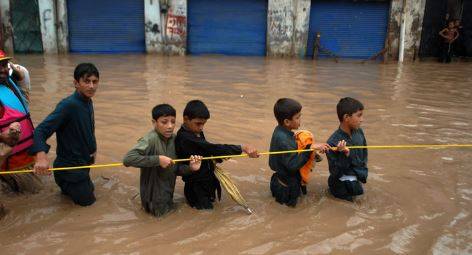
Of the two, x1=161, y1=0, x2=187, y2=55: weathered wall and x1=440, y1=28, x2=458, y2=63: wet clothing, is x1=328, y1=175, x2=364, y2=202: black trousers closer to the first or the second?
x1=161, y1=0, x2=187, y2=55: weathered wall

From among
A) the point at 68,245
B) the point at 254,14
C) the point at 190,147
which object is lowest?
the point at 68,245

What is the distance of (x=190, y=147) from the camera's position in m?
3.72

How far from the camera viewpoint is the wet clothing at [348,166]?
4.03 meters

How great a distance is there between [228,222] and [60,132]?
1.62m

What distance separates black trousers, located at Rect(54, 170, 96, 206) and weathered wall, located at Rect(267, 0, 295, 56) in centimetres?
1382

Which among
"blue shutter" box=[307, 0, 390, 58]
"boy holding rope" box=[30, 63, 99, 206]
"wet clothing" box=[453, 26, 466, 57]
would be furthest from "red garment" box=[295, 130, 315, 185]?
"wet clothing" box=[453, 26, 466, 57]

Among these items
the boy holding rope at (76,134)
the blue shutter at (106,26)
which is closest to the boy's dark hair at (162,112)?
the boy holding rope at (76,134)

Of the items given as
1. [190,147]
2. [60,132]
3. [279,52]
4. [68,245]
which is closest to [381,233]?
[190,147]

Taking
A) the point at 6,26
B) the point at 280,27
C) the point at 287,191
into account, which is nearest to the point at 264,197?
the point at 287,191

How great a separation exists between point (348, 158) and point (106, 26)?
48.9 feet

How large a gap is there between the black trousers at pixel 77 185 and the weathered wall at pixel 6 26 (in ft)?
46.1

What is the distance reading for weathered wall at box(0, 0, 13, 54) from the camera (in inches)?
629

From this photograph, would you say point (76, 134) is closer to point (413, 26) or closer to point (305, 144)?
point (305, 144)

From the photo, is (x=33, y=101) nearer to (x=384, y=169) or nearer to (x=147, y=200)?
(x=147, y=200)
